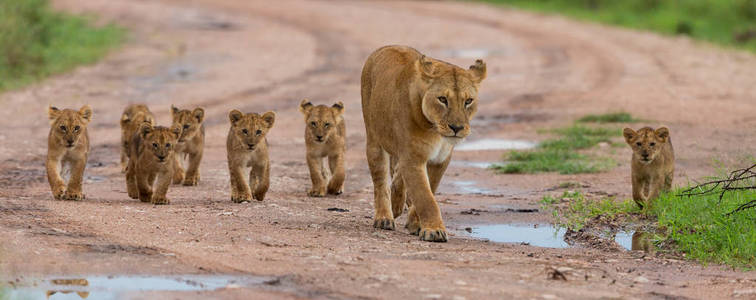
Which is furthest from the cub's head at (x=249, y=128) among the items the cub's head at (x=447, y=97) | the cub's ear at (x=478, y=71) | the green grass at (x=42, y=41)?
the green grass at (x=42, y=41)

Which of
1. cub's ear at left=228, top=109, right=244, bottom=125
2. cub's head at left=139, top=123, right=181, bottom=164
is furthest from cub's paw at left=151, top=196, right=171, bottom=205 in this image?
cub's ear at left=228, top=109, right=244, bottom=125

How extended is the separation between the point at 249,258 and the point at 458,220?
114 inches

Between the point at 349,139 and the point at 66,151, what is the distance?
5363 mm

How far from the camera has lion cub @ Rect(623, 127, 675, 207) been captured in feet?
34.2

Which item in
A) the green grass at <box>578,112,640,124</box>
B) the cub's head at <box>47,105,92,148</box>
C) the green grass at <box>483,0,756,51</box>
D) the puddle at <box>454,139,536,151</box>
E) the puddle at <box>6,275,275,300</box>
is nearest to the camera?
the puddle at <box>6,275,275,300</box>

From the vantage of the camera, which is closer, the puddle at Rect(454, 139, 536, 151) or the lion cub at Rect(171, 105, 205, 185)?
the lion cub at Rect(171, 105, 205, 185)

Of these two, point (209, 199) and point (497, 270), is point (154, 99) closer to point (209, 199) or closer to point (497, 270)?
point (209, 199)

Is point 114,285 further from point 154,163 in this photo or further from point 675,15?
point 675,15

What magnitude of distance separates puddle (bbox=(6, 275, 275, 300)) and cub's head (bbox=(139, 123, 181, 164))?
336 centimetres

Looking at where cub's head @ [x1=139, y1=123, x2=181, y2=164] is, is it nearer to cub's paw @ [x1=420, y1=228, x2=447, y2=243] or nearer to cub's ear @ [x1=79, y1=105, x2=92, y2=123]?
cub's ear @ [x1=79, y1=105, x2=92, y2=123]

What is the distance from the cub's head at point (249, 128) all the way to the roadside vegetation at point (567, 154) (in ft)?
10.1

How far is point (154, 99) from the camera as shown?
61.7 ft

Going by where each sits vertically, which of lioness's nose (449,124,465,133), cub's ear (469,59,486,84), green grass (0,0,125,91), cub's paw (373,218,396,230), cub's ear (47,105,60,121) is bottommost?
cub's paw (373,218,396,230)

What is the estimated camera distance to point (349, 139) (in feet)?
50.4
